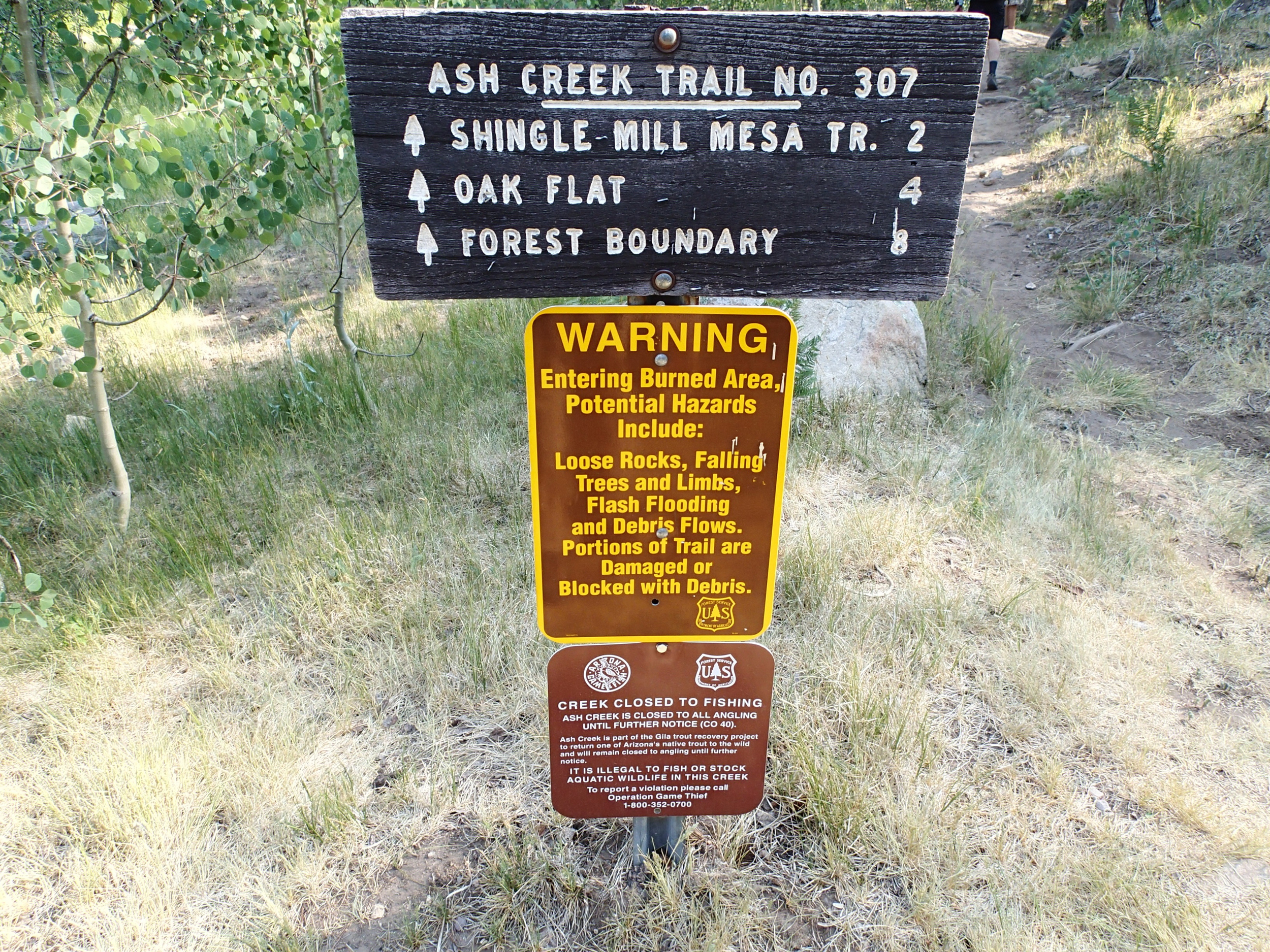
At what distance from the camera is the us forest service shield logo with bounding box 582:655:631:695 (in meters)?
1.86

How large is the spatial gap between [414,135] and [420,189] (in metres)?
0.09

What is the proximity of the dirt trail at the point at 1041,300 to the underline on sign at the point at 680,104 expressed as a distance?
4035mm

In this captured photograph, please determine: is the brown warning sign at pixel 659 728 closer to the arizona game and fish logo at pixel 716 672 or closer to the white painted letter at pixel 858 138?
the arizona game and fish logo at pixel 716 672

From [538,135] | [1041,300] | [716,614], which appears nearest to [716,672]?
[716,614]

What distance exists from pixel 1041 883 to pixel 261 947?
6.55ft

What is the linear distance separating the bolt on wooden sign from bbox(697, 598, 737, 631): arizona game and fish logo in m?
0.69

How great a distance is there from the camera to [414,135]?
1439mm

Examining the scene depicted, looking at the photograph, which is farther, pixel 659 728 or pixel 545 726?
pixel 545 726

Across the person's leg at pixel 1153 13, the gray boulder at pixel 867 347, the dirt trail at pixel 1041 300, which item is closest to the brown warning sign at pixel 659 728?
the gray boulder at pixel 867 347

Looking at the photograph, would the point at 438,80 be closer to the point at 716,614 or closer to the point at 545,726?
the point at 716,614

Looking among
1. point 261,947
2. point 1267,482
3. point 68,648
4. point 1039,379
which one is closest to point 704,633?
point 261,947

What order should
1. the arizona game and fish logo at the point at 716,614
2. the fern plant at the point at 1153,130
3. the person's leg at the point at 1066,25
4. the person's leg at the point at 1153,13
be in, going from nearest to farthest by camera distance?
1. the arizona game and fish logo at the point at 716,614
2. the fern plant at the point at 1153,130
3. the person's leg at the point at 1153,13
4. the person's leg at the point at 1066,25

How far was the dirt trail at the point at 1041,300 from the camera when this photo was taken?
4.72m

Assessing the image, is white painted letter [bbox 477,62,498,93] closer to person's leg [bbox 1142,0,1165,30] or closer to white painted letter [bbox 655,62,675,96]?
white painted letter [bbox 655,62,675,96]
